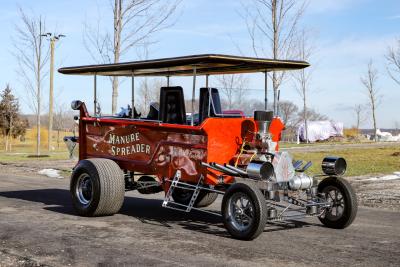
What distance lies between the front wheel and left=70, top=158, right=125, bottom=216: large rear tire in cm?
314

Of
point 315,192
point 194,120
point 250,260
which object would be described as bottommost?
point 250,260

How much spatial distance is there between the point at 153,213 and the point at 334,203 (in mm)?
3119

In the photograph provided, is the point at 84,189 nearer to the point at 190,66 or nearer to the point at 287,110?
the point at 190,66

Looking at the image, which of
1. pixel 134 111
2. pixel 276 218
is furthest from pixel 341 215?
pixel 134 111

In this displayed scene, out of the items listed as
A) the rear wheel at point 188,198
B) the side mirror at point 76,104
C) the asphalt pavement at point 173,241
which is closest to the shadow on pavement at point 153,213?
the asphalt pavement at point 173,241

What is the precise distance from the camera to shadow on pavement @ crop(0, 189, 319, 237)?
333 inches

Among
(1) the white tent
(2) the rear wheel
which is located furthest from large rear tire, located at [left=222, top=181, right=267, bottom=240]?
(1) the white tent

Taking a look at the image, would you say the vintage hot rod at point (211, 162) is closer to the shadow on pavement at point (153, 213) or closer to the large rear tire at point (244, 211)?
the large rear tire at point (244, 211)

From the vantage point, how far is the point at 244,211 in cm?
742

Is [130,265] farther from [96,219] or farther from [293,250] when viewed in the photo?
[96,219]

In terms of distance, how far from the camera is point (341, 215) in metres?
8.34

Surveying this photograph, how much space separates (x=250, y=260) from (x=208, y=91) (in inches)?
143

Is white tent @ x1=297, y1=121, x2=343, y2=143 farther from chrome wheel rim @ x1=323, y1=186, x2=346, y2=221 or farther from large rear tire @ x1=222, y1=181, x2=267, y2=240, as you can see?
large rear tire @ x1=222, y1=181, x2=267, y2=240

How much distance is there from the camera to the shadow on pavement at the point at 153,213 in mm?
8453
